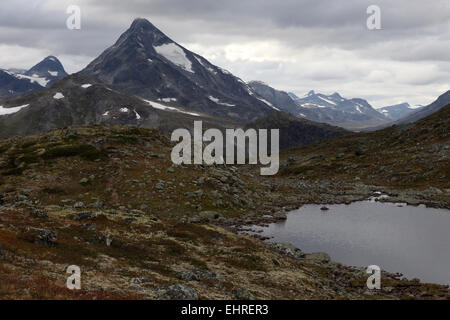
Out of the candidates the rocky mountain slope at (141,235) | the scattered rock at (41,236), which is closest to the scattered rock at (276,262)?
the rocky mountain slope at (141,235)

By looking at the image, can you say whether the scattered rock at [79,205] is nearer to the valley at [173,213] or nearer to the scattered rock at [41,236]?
the valley at [173,213]

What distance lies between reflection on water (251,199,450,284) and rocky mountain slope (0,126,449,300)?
Result: 4.70 metres

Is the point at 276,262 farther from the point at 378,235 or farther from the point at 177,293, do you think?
the point at 378,235

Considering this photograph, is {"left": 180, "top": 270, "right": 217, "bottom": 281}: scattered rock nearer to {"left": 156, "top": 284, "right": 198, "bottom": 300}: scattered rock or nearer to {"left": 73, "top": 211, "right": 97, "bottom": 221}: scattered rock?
{"left": 156, "top": 284, "right": 198, "bottom": 300}: scattered rock

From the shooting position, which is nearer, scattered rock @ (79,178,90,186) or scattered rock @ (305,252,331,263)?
scattered rock @ (305,252,331,263)

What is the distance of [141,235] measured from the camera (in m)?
45.6

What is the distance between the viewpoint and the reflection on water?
159ft

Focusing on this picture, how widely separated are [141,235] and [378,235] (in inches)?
1555

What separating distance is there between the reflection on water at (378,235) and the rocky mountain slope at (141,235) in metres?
4.70

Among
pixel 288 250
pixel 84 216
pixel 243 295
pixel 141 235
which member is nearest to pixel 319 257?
pixel 288 250

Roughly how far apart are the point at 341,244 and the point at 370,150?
10265cm

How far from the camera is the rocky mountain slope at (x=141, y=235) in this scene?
29359 mm

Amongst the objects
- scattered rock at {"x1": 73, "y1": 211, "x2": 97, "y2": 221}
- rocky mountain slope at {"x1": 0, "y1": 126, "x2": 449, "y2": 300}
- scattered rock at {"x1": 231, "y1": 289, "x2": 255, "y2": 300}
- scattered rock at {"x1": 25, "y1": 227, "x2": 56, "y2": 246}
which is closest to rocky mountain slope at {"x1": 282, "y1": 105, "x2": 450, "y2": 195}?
rocky mountain slope at {"x1": 0, "y1": 126, "x2": 449, "y2": 300}
